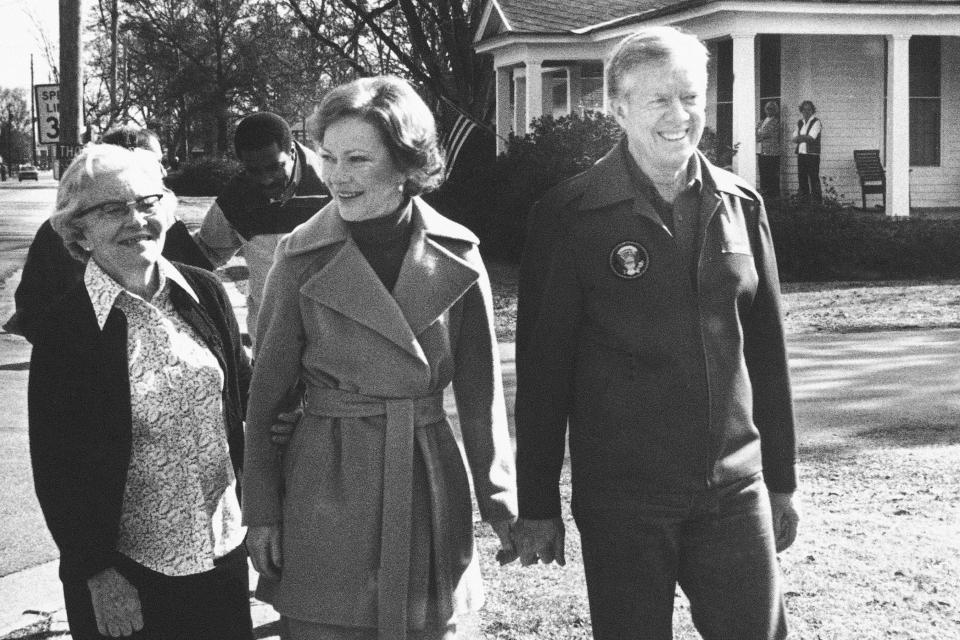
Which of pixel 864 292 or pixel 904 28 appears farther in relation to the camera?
pixel 904 28

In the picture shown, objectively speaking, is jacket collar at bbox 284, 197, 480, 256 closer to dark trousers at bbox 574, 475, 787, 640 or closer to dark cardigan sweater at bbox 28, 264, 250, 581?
dark cardigan sweater at bbox 28, 264, 250, 581

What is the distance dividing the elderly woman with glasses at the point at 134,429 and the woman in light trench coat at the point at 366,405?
0.64 feet

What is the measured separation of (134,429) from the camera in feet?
10.7

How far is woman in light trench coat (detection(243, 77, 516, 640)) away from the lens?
10.4 feet

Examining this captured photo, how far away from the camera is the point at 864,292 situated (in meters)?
15.8

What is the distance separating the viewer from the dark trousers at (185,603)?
3238 mm

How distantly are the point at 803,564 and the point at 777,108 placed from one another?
1756 cm

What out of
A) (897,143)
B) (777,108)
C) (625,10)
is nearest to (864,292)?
(897,143)

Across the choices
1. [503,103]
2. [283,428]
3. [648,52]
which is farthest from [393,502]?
[503,103]

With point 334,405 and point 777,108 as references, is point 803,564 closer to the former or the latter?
point 334,405

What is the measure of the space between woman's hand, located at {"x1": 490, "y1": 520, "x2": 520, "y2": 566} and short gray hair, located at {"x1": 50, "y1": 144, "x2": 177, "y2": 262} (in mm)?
1185

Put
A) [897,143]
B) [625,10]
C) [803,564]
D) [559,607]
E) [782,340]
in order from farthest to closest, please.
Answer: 1. [625,10]
2. [897,143]
3. [803,564]
4. [559,607]
5. [782,340]

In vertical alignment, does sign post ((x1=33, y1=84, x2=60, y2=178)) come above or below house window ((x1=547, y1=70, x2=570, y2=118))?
below

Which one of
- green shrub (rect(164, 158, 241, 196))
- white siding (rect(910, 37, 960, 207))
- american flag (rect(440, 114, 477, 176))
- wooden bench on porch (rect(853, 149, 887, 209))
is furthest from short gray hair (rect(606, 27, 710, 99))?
green shrub (rect(164, 158, 241, 196))
